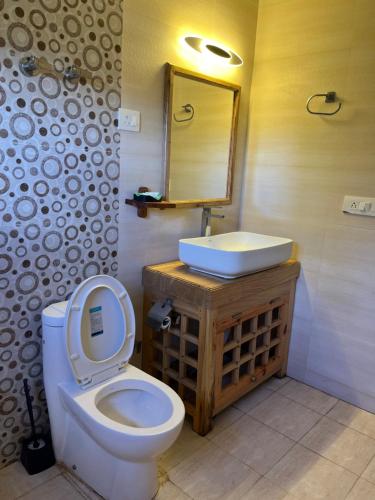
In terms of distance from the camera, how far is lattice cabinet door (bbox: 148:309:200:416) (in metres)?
1.92

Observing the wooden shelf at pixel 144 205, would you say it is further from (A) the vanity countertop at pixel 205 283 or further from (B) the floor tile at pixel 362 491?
(B) the floor tile at pixel 362 491

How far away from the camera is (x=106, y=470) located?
150 cm

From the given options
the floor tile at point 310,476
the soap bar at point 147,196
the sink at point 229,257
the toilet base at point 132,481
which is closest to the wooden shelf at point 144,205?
the soap bar at point 147,196

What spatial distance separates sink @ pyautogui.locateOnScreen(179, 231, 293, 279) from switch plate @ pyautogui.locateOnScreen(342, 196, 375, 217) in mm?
375

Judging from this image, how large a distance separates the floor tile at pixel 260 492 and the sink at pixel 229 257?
0.94 meters

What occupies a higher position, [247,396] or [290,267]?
[290,267]

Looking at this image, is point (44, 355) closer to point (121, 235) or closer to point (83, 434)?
point (83, 434)

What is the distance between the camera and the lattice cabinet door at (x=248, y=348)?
1939 millimetres

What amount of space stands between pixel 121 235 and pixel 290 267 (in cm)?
105

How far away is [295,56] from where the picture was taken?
7.27ft

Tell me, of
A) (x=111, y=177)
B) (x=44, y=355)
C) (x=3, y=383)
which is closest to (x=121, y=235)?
(x=111, y=177)

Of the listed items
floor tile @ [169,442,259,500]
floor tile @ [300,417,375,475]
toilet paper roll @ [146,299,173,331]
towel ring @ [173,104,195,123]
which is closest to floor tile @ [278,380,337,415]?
floor tile @ [300,417,375,475]

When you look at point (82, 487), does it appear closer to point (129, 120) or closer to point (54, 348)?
point (54, 348)

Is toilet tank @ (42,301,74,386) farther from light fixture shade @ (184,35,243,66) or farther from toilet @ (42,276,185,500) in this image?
light fixture shade @ (184,35,243,66)
